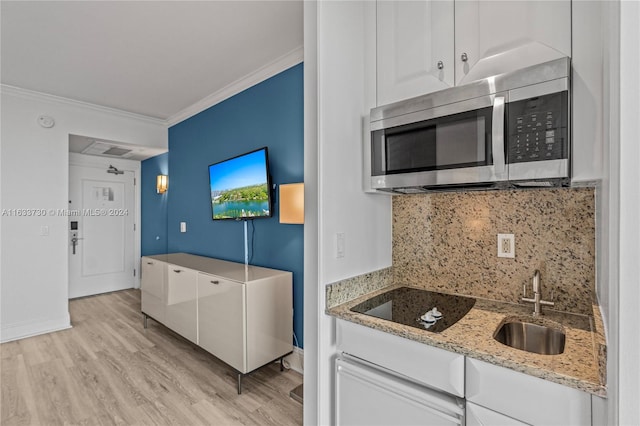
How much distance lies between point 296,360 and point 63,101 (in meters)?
3.79

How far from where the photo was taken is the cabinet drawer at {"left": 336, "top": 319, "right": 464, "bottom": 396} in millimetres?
1103

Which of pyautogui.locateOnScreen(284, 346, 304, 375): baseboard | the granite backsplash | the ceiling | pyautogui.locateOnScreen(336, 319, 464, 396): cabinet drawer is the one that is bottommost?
pyautogui.locateOnScreen(284, 346, 304, 375): baseboard

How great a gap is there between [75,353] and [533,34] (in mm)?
3965

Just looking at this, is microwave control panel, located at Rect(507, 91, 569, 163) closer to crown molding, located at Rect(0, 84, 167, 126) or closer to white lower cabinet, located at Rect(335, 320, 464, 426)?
white lower cabinet, located at Rect(335, 320, 464, 426)

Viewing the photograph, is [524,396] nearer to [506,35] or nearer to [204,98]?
[506,35]

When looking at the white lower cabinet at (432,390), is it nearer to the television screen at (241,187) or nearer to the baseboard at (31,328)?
the television screen at (241,187)

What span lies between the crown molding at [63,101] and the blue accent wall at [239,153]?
0.43 metres

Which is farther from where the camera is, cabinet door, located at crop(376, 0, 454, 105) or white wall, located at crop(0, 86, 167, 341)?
white wall, located at crop(0, 86, 167, 341)

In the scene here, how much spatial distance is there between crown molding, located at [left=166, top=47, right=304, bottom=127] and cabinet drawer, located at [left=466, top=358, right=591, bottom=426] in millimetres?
2451

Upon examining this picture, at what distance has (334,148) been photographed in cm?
150

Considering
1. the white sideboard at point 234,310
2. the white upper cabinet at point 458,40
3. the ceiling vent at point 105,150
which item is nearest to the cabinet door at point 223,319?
the white sideboard at point 234,310

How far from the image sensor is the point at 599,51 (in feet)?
3.36

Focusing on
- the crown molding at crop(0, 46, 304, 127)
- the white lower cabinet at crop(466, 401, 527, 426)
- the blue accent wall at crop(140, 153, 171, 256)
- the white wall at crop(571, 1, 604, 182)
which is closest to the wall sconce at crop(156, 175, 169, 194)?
the blue accent wall at crop(140, 153, 171, 256)

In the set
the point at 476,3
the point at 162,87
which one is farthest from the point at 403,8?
the point at 162,87
